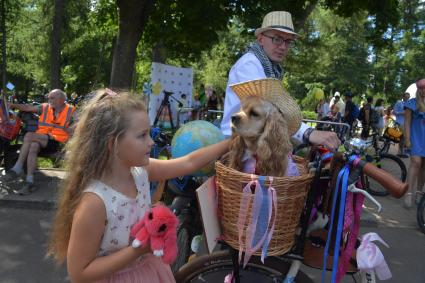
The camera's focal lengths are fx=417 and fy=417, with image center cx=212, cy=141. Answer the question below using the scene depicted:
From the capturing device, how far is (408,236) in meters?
5.09

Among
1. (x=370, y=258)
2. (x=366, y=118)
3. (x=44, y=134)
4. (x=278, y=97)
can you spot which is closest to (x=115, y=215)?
(x=278, y=97)

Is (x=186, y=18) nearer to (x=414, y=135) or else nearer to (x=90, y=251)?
(x=414, y=135)

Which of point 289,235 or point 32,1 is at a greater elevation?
point 32,1

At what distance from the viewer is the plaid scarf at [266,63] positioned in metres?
2.55

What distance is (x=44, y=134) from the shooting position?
6.16 meters

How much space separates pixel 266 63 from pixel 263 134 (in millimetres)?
732

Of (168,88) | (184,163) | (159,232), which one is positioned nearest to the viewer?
(159,232)

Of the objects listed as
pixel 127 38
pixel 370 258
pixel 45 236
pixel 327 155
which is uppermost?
pixel 127 38

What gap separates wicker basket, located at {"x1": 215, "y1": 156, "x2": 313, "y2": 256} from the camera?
6.29 ft

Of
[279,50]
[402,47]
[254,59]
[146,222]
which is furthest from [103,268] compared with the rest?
[402,47]

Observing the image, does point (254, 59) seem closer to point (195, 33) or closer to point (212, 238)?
point (212, 238)

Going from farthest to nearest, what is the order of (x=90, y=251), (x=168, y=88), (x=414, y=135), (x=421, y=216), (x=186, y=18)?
(x=168, y=88)
(x=186, y=18)
(x=414, y=135)
(x=421, y=216)
(x=90, y=251)

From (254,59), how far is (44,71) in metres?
33.3

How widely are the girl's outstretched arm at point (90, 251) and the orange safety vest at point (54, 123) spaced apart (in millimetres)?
5091
